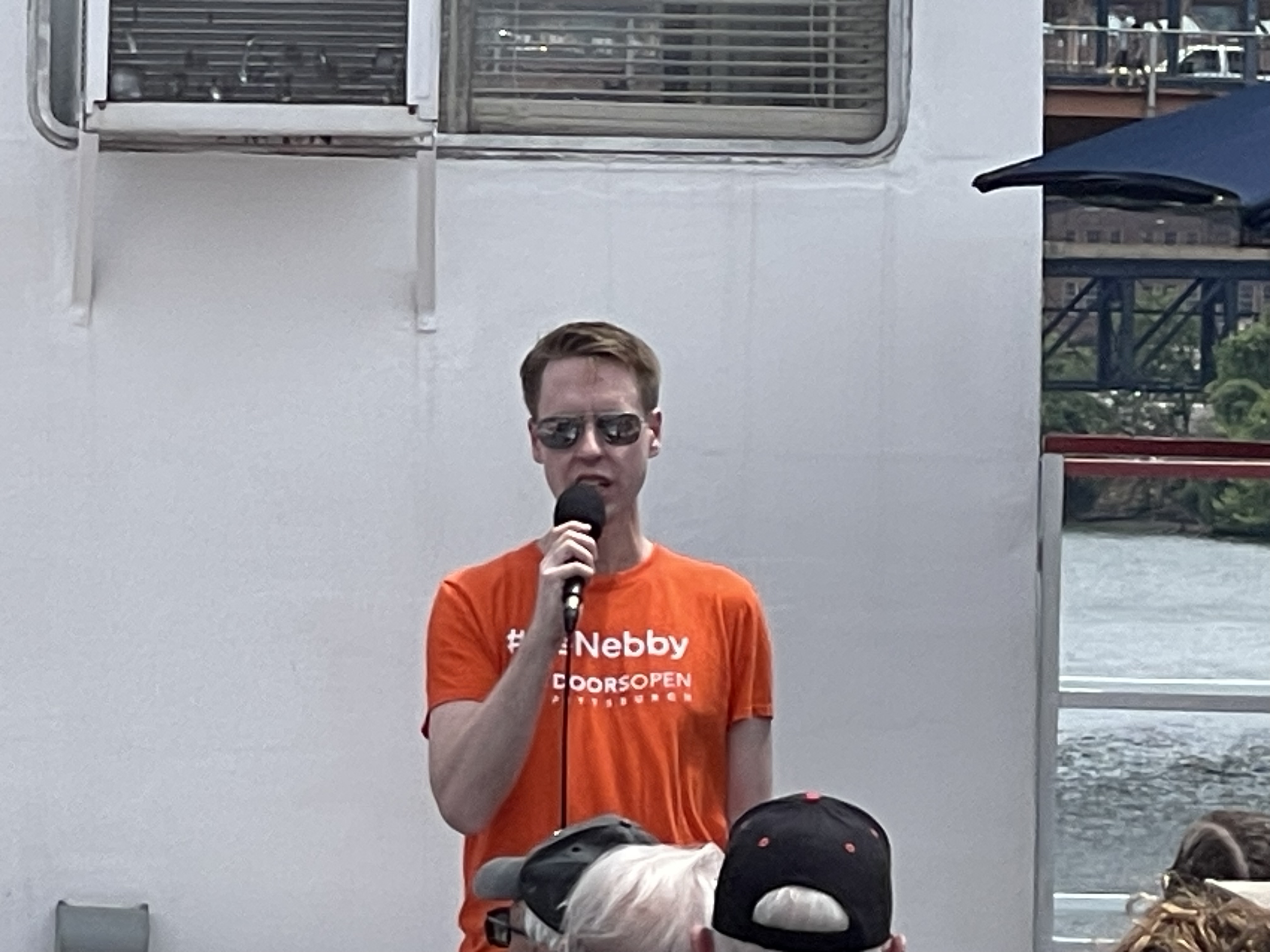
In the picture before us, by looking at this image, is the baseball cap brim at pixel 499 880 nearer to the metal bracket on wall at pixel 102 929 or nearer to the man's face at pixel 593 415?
the man's face at pixel 593 415

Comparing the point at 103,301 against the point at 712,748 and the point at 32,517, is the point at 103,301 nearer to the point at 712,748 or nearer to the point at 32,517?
the point at 32,517

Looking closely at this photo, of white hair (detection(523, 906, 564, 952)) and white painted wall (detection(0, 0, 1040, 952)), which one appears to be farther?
white painted wall (detection(0, 0, 1040, 952))

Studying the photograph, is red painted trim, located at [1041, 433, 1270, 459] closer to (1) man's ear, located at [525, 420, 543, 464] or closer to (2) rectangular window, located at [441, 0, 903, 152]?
(2) rectangular window, located at [441, 0, 903, 152]

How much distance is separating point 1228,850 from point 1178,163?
1392mm

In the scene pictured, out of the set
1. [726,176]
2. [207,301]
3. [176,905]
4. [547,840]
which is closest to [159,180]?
[207,301]

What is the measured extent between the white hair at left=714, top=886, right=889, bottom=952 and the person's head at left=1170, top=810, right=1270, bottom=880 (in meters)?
0.43

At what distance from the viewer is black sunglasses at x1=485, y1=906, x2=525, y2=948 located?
2.96 metres

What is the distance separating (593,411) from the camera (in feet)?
10.6

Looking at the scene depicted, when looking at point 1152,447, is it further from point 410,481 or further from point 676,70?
point 410,481

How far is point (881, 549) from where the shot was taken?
13.1 ft

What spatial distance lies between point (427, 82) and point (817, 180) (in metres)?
0.68

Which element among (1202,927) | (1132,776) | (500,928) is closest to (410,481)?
(500,928)

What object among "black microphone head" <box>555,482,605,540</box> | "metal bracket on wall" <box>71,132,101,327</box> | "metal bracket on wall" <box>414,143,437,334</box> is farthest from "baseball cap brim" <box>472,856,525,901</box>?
"metal bracket on wall" <box>71,132,101,327</box>

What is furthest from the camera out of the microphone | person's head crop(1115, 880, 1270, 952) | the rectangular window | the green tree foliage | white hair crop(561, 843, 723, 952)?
the green tree foliage
